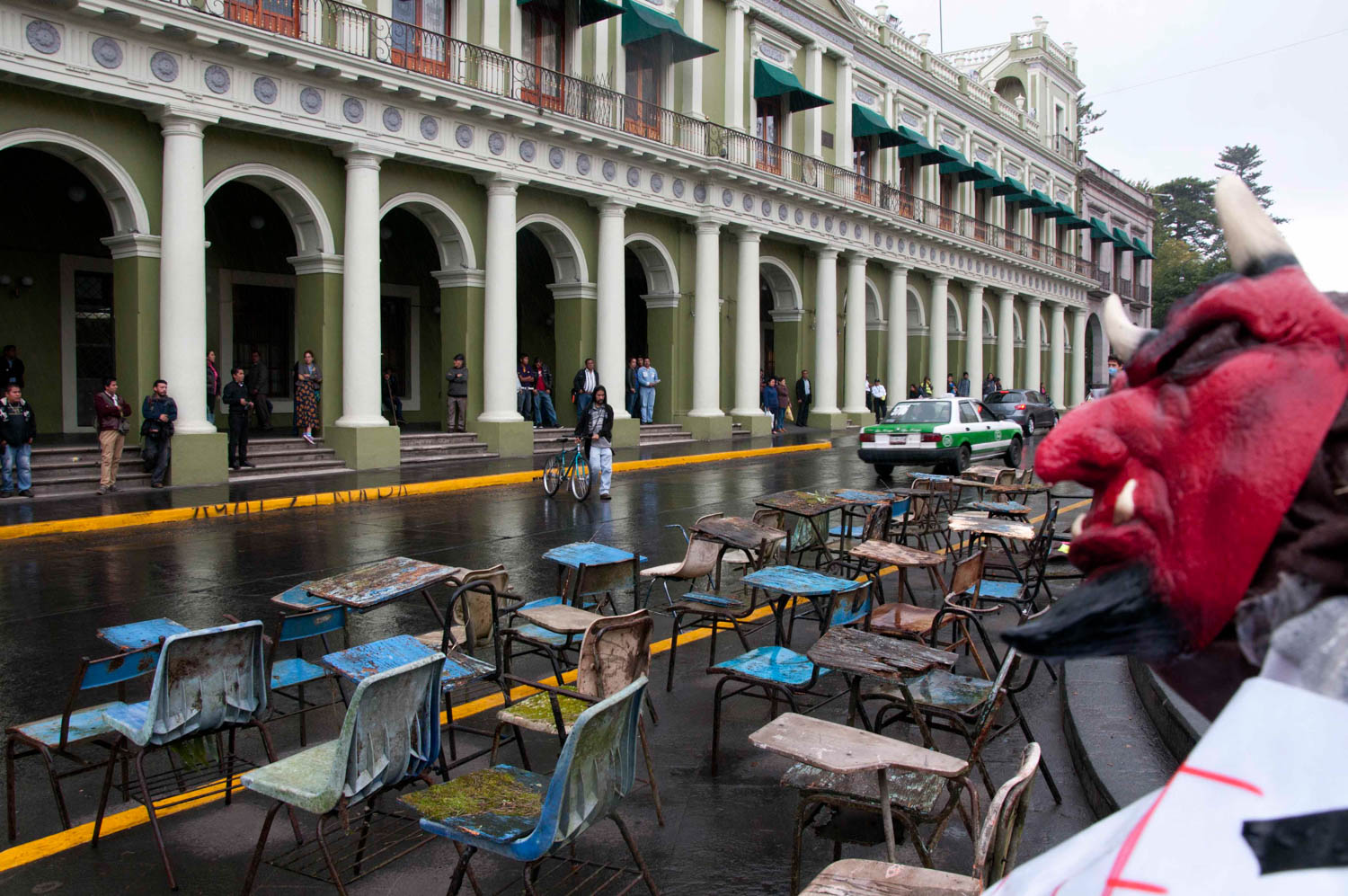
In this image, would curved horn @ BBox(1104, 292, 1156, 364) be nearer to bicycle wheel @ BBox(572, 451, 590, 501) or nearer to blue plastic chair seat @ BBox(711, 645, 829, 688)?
blue plastic chair seat @ BBox(711, 645, 829, 688)

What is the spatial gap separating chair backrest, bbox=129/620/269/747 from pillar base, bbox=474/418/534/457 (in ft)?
55.6

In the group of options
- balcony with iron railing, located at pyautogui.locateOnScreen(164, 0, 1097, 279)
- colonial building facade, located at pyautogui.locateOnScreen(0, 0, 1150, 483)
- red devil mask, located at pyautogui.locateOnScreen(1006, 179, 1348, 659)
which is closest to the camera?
red devil mask, located at pyautogui.locateOnScreen(1006, 179, 1348, 659)

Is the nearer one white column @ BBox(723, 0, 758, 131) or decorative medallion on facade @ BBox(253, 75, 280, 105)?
decorative medallion on facade @ BBox(253, 75, 280, 105)

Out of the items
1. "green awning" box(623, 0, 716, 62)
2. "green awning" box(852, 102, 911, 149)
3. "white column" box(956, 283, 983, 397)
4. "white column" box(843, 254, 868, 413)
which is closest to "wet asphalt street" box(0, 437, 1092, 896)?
"green awning" box(623, 0, 716, 62)

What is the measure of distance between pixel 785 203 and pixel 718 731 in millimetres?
26177

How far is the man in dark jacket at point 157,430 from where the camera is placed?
15.9m

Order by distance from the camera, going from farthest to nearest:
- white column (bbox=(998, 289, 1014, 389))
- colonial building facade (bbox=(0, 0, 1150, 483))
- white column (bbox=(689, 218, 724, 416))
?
white column (bbox=(998, 289, 1014, 389)) < white column (bbox=(689, 218, 724, 416)) < colonial building facade (bbox=(0, 0, 1150, 483))

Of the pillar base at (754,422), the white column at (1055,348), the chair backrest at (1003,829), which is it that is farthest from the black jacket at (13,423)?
the white column at (1055,348)

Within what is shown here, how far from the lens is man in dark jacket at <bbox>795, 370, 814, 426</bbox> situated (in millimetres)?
31484

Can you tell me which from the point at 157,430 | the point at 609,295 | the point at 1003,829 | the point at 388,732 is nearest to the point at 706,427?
the point at 609,295

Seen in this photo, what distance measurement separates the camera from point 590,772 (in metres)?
3.67

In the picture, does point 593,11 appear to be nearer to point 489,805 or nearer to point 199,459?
point 199,459

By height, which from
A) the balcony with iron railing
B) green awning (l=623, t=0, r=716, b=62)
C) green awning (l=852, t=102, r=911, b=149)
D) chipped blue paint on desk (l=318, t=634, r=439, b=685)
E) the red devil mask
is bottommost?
chipped blue paint on desk (l=318, t=634, r=439, b=685)

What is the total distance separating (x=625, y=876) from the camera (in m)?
4.17
